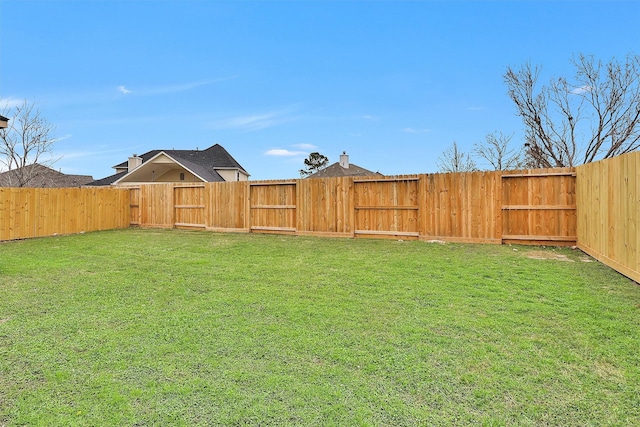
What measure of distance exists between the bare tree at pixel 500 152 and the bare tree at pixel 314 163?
25.1m

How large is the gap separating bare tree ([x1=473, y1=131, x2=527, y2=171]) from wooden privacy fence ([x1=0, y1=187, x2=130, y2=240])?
53.4 ft

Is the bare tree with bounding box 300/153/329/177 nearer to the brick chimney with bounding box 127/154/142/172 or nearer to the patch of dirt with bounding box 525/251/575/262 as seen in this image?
the brick chimney with bounding box 127/154/142/172

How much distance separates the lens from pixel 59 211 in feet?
32.1

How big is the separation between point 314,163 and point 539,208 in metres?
35.2

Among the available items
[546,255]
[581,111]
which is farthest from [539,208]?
[581,111]

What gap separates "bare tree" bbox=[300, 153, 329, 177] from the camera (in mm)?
40906

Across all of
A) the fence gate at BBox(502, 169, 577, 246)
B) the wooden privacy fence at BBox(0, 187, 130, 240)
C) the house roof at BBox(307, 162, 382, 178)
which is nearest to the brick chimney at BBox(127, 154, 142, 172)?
the house roof at BBox(307, 162, 382, 178)

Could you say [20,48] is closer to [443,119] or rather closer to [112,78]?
[112,78]

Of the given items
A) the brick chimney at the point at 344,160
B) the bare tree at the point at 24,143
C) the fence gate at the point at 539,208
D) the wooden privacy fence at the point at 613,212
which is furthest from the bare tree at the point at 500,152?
the bare tree at the point at 24,143

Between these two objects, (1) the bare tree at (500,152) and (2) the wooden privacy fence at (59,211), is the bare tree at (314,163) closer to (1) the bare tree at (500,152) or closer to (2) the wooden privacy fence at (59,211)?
(1) the bare tree at (500,152)

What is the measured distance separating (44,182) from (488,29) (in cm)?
2548

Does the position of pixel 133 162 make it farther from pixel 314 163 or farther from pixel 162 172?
pixel 314 163

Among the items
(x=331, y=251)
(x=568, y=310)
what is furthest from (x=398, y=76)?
(x=568, y=310)

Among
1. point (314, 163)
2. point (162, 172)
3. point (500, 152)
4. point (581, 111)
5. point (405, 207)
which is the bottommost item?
point (405, 207)
